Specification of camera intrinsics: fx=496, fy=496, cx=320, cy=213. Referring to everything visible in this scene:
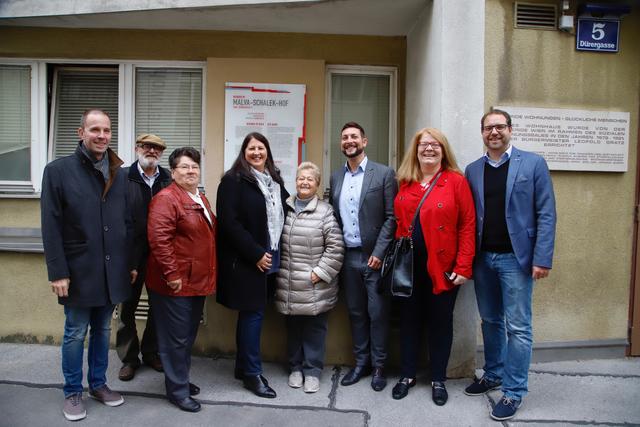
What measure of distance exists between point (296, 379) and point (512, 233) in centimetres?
202

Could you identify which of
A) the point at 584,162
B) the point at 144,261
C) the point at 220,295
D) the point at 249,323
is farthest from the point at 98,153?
the point at 584,162

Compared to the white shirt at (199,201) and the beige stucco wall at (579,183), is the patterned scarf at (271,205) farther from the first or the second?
the beige stucco wall at (579,183)

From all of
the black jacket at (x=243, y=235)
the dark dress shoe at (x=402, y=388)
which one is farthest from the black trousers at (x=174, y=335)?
the dark dress shoe at (x=402, y=388)

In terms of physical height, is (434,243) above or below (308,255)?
above

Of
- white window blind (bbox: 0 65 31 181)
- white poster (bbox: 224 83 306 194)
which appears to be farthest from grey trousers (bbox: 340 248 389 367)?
white window blind (bbox: 0 65 31 181)

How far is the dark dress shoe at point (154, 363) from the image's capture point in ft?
14.0

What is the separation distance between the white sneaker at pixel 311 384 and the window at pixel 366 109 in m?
2.15

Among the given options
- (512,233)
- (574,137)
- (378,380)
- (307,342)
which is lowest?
(378,380)

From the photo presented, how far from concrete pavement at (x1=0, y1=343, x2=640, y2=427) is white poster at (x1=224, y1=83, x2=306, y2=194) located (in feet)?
7.03

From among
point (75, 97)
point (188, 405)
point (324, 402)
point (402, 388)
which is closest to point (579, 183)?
point (402, 388)

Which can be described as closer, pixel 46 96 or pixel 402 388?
pixel 402 388

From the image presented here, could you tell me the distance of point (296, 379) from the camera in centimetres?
399

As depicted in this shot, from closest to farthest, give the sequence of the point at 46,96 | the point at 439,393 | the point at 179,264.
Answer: the point at 179,264 < the point at 439,393 < the point at 46,96

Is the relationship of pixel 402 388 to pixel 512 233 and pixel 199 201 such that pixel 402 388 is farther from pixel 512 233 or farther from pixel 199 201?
pixel 199 201
